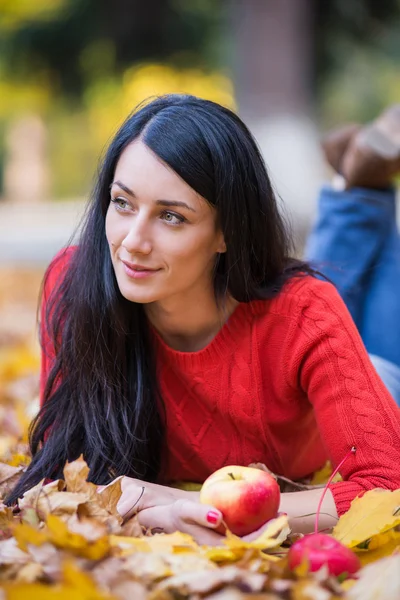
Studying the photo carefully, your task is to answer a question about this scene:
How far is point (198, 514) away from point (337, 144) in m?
2.15

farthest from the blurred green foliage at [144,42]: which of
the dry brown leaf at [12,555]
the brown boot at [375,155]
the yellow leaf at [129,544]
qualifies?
the dry brown leaf at [12,555]

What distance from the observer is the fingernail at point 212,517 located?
6.16 ft

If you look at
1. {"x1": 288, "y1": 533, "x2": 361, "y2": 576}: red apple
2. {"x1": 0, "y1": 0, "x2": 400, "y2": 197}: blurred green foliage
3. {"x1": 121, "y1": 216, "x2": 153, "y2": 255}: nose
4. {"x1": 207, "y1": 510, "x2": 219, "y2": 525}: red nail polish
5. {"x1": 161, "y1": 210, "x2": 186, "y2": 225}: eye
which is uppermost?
{"x1": 0, "y1": 0, "x2": 400, "y2": 197}: blurred green foliage

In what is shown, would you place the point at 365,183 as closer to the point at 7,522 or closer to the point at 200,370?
the point at 200,370

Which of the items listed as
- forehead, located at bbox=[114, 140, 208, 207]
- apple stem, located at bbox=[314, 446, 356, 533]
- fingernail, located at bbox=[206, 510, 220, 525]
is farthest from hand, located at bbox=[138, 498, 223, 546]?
forehead, located at bbox=[114, 140, 208, 207]

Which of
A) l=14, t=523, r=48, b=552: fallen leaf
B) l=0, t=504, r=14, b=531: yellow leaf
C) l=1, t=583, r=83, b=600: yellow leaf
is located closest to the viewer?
l=1, t=583, r=83, b=600: yellow leaf

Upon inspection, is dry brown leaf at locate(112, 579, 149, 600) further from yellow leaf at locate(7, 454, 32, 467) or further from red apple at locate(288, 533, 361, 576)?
yellow leaf at locate(7, 454, 32, 467)

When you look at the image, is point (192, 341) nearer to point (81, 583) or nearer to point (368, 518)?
point (368, 518)

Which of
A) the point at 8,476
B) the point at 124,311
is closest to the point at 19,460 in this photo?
the point at 8,476

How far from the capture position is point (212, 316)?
7.89 feet

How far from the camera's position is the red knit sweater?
217 centimetres

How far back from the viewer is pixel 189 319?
2396 mm

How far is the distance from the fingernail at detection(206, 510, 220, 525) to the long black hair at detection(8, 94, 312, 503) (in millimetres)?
486

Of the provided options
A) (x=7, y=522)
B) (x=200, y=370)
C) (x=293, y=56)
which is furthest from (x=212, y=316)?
(x=293, y=56)
